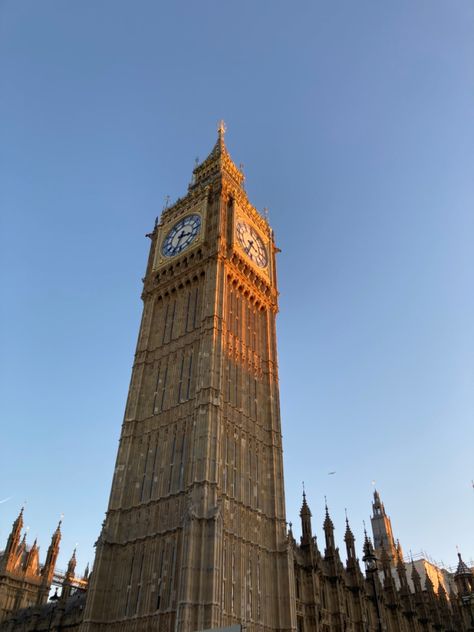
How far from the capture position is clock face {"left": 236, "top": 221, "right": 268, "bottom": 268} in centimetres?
5719

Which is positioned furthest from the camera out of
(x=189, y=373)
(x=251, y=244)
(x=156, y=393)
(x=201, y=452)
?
(x=251, y=244)

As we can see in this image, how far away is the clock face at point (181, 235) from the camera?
5656 cm

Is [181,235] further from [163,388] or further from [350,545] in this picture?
[350,545]

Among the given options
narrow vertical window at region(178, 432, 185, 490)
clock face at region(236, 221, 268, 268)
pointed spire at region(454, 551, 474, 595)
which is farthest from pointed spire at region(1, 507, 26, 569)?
pointed spire at region(454, 551, 474, 595)

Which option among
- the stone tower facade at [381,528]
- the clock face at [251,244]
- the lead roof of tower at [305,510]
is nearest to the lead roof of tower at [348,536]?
the lead roof of tower at [305,510]

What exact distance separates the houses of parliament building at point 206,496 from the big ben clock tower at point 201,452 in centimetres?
11

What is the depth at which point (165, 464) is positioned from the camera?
41.5m

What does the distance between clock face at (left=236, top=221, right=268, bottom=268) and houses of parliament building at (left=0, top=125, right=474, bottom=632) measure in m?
0.21

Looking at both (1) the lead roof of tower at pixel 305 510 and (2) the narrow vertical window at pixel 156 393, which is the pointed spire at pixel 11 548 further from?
(1) the lead roof of tower at pixel 305 510

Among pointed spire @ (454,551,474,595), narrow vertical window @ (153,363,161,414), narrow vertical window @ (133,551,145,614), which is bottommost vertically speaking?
narrow vertical window @ (133,551,145,614)

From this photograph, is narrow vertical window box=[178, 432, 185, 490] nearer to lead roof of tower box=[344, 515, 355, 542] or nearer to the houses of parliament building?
the houses of parliament building

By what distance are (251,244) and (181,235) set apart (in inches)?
291

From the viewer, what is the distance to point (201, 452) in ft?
128

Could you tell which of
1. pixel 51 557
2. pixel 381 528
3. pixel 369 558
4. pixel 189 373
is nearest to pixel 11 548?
pixel 51 557
